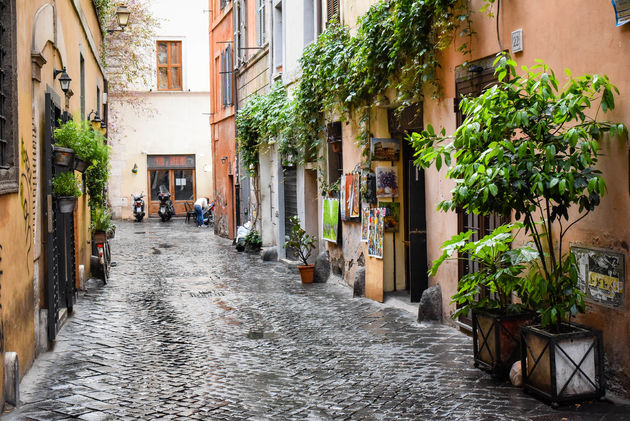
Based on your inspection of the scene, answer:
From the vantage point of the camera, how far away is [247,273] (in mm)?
13945

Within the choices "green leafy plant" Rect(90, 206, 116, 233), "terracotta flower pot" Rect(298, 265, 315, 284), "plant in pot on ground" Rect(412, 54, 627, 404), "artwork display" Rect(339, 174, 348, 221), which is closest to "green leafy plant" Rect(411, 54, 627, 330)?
"plant in pot on ground" Rect(412, 54, 627, 404)

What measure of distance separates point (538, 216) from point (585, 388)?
170 centimetres

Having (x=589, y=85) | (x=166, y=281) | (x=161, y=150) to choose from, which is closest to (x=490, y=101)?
(x=589, y=85)

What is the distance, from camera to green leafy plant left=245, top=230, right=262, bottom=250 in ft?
59.0

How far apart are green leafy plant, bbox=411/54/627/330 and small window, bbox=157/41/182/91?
28.0 metres

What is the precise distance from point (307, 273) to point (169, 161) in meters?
21.9

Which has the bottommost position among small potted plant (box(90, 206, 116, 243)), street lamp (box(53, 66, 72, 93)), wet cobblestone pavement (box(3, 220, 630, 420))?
wet cobblestone pavement (box(3, 220, 630, 420))

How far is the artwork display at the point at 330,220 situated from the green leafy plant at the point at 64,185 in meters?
4.85

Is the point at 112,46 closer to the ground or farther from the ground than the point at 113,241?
farther from the ground

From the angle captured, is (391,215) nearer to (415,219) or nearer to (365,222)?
(365,222)

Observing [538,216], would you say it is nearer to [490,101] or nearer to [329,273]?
[490,101]

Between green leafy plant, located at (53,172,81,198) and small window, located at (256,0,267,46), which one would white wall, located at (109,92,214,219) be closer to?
small window, located at (256,0,267,46)

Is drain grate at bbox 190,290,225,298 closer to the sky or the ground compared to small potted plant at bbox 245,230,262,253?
closer to the ground

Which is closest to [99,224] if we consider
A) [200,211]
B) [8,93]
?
[8,93]
